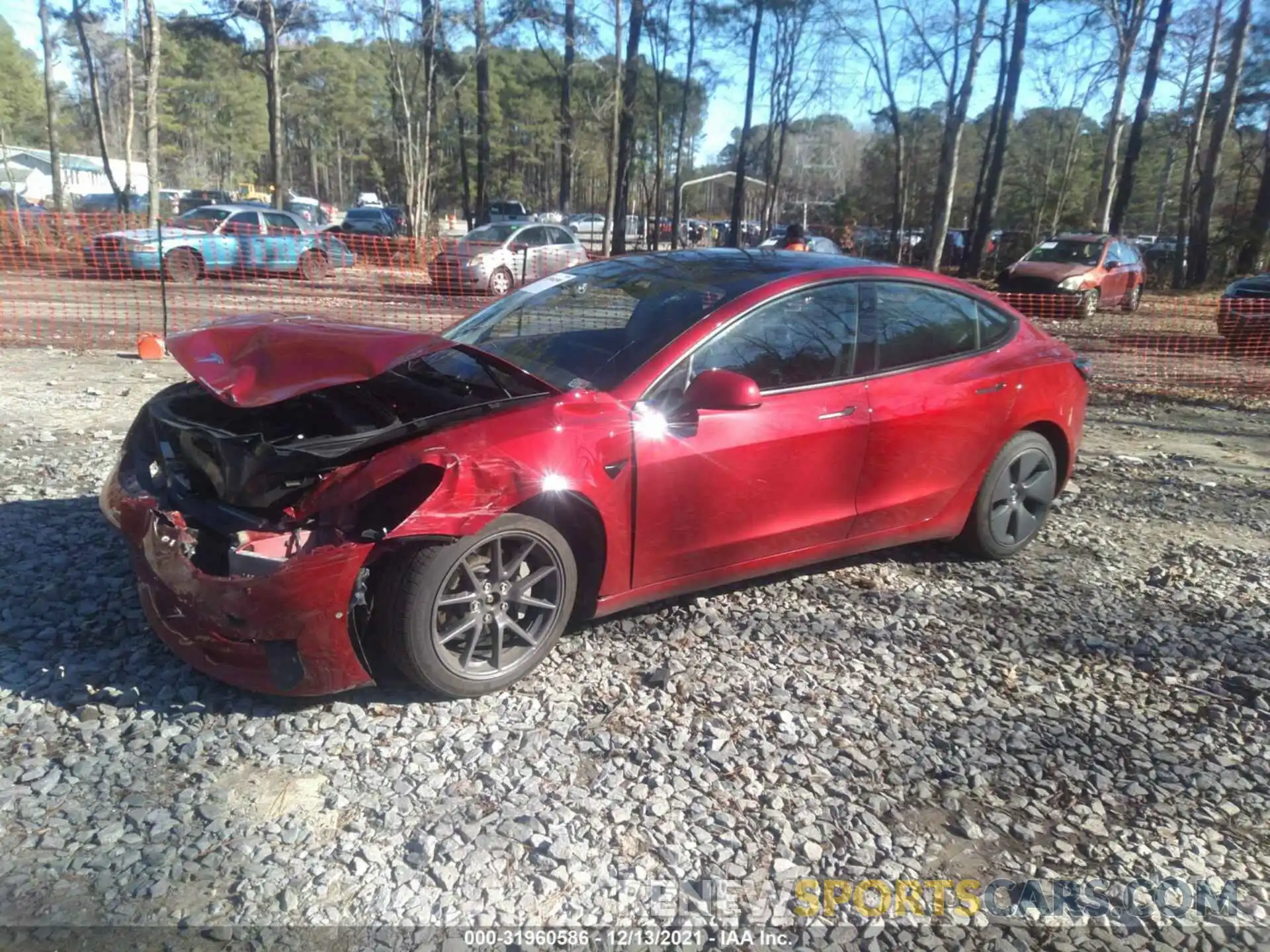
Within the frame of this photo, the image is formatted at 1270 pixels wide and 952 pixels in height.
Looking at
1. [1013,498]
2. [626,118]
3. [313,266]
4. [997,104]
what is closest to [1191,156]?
[997,104]

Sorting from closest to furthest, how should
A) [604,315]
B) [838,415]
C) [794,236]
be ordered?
[838,415], [604,315], [794,236]

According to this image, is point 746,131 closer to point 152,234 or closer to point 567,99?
point 567,99

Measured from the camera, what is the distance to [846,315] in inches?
161

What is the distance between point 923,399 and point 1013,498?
38.3 inches

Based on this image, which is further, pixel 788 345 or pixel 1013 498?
pixel 1013 498

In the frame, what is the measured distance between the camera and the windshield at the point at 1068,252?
18188 millimetres

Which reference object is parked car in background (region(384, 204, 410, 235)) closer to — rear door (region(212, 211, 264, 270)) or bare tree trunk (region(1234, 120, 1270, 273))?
rear door (region(212, 211, 264, 270))

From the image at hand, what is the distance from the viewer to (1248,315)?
13.0 meters

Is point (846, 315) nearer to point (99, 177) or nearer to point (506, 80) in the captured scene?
point (506, 80)

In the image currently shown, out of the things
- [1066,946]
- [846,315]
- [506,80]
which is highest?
[506,80]

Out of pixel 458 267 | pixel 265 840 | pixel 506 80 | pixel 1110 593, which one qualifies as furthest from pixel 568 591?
pixel 506 80

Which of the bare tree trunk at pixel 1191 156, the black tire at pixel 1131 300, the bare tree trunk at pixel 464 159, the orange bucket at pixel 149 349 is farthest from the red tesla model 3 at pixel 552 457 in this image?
the bare tree trunk at pixel 464 159

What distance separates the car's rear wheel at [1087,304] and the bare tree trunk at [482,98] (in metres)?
18.9

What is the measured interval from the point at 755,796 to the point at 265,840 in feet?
4.73
